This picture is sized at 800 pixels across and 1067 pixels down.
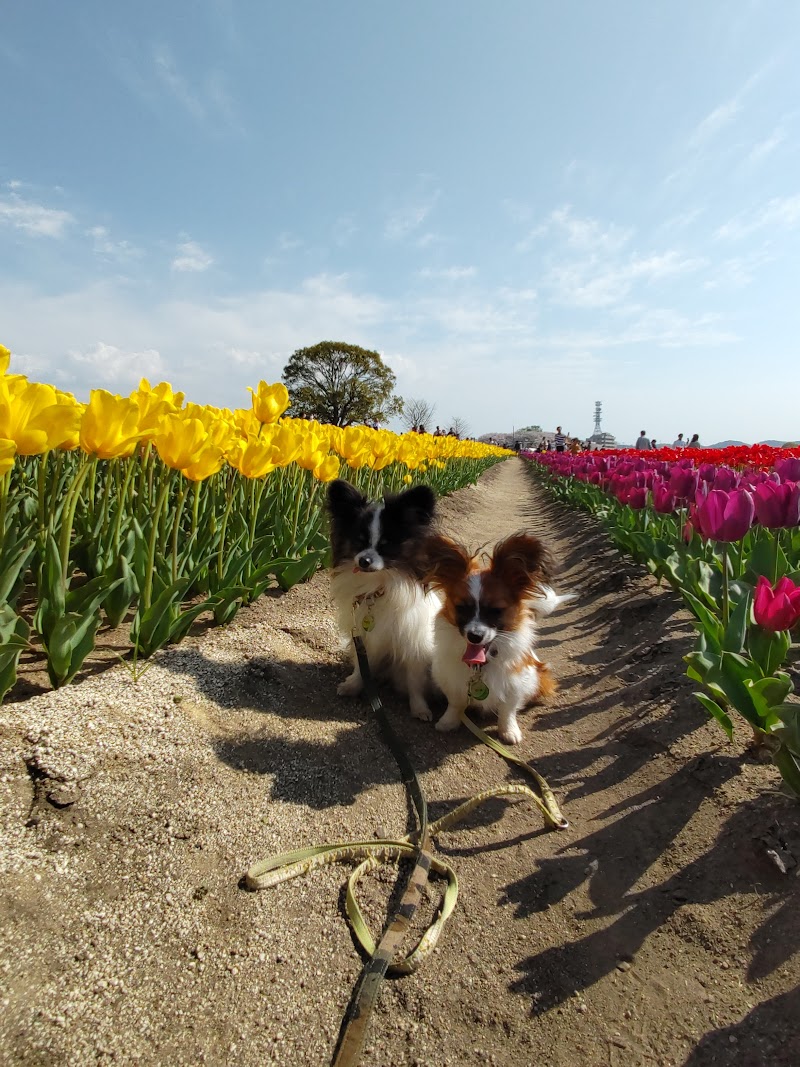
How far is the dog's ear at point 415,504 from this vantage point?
325 centimetres

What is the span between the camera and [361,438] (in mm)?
5168

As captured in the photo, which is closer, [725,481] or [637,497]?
[725,481]

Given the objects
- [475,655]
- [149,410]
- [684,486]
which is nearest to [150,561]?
[149,410]

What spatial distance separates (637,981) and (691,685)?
1854 millimetres

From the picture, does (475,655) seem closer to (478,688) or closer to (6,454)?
(478,688)

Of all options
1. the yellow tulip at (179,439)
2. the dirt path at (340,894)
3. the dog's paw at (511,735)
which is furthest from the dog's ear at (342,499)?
the dog's paw at (511,735)

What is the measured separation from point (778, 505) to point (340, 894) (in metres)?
2.58

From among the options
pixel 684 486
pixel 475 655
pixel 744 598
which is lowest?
pixel 475 655

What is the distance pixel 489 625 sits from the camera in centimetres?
272

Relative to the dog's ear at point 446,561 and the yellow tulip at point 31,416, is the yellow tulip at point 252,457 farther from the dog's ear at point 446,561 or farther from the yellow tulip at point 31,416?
the yellow tulip at point 31,416

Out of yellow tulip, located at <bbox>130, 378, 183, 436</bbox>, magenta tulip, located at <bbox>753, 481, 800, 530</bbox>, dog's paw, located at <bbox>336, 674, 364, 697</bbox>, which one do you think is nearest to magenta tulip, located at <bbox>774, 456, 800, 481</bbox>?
magenta tulip, located at <bbox>753, 481, 800, 530</bbox>

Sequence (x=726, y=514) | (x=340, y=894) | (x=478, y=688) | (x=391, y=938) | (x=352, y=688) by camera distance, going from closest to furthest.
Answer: (x=391, y=938) → (x=340, y=894) → (x=726, y=514) → (x=478, y=688) → (x=352, y=688)

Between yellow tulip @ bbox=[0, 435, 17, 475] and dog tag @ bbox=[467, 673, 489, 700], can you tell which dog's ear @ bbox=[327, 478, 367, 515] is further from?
yellow tulip @ bbox=[0, 435, 17, 475]

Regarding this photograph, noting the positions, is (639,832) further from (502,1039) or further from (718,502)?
(718,502)
